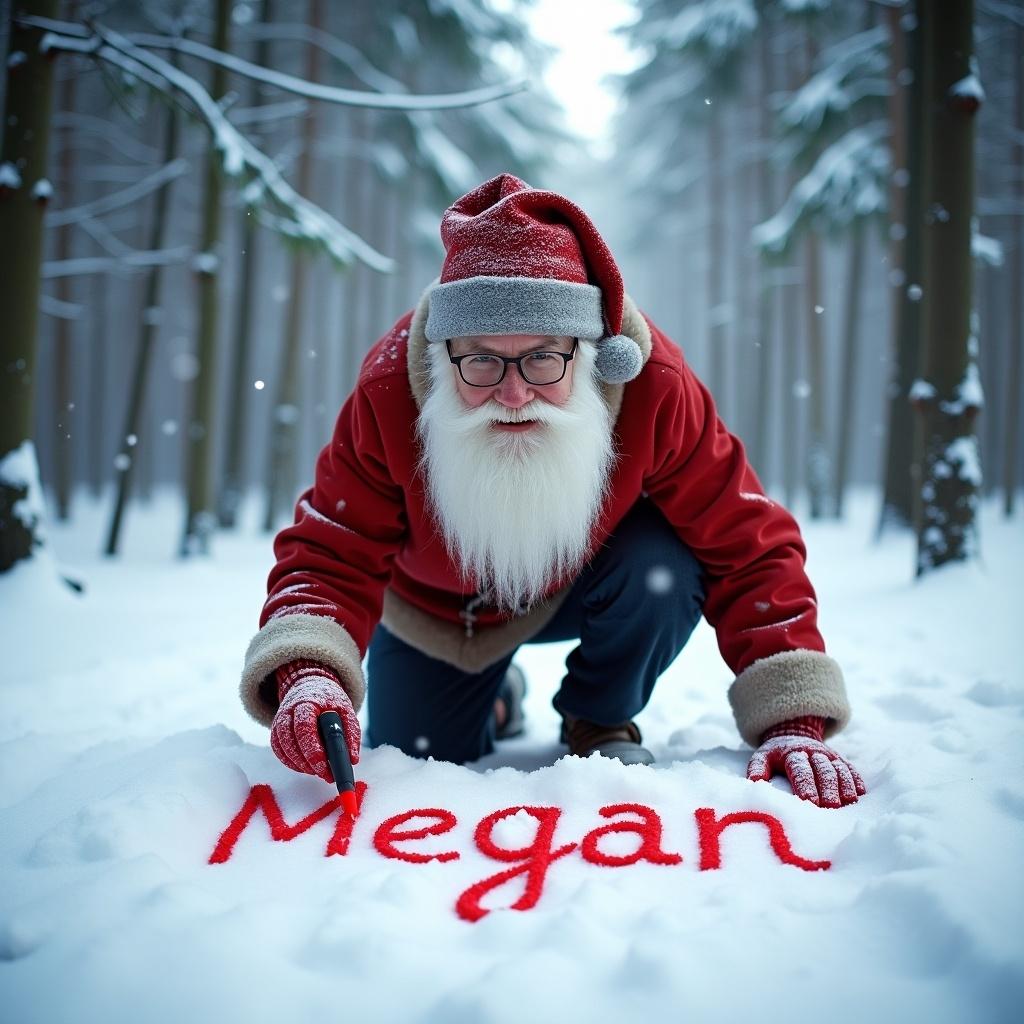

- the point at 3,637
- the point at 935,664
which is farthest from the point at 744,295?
the point at 3,637

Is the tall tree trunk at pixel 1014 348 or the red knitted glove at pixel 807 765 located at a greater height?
the tall tree trunk at pixel 1014 348

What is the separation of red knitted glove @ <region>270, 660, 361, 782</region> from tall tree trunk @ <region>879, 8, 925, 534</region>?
5850mm

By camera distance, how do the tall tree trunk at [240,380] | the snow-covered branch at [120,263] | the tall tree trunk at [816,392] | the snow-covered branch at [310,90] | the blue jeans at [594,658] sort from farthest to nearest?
the tall tree trunk at [816,392] < the tall tree trunk at [240,380] < the snow-covered branch at [120,263] < the snow-covered branch at [310,90] < the blue jeans at [594,658]

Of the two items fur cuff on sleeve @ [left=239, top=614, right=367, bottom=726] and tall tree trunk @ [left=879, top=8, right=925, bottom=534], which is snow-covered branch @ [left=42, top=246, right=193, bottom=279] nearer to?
fur cuff on sleeve @ [left=239, top=614, right=367, bottom=726]

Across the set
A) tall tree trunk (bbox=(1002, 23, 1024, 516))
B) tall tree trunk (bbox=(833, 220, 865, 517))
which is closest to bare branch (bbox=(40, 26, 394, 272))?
tall tree trunk (bbox=(833, 220, 865, 517))

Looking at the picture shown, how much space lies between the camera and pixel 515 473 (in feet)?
5.79

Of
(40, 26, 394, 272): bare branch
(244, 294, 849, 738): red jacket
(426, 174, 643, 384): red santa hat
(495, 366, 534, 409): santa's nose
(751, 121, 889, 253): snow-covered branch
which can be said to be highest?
(751, 121, 889, 253): snow-covered branch

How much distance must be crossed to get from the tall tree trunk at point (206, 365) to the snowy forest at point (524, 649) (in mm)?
29

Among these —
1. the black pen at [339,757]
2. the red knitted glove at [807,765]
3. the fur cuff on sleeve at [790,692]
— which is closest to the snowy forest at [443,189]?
the black pen at [339,757]

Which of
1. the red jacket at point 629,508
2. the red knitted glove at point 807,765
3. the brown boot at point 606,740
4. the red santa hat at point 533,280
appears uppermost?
the red santa hat at point 533,280

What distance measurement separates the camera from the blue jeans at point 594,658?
6.20 feet

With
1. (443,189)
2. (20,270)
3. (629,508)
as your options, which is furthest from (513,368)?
(443,189)

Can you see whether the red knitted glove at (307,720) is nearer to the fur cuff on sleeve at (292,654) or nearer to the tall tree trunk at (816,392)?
the fur cuff on sleeve at (292,654)

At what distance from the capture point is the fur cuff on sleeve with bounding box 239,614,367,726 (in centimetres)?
166
